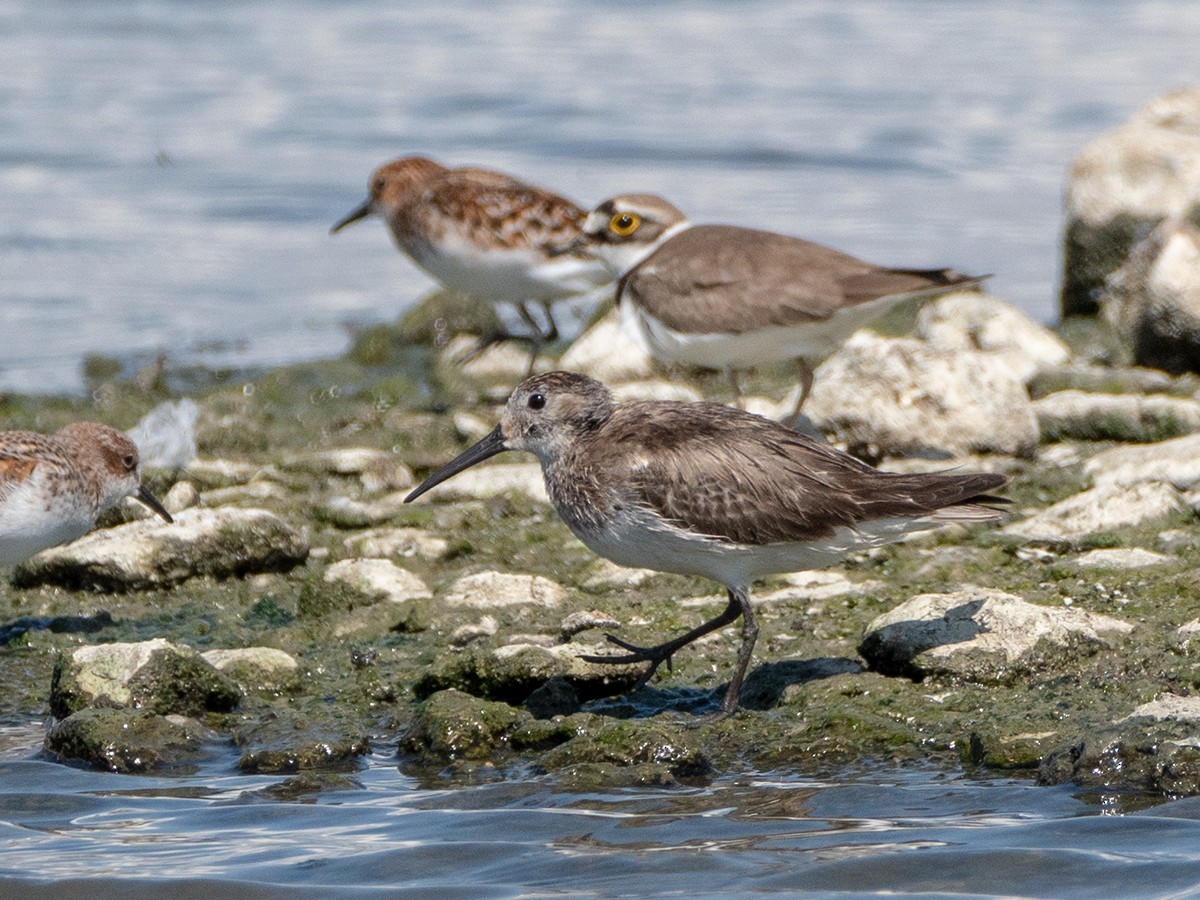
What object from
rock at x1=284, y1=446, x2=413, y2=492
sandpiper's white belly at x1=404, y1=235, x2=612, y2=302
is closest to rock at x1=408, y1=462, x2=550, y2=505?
rock at x1=284, y1=446, x2=413, y2=492

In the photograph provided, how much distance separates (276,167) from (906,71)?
9119 millimetres

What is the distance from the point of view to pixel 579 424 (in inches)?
265

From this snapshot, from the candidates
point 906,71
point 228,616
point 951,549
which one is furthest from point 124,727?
point 906,71

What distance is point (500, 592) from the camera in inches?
289

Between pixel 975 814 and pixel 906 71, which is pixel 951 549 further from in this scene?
pixel 906 71

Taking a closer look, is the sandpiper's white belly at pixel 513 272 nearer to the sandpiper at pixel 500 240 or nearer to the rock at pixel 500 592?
the sandpiper at pixel 500 240

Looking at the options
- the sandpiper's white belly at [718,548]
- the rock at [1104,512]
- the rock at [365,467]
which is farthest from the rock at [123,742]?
the rock at [1104,512]

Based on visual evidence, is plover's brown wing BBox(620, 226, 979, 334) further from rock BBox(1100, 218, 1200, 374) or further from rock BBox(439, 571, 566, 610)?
rock BBox(439, 571, 566, 610)

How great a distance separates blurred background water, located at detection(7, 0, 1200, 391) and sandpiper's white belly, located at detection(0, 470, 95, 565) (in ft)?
17.8

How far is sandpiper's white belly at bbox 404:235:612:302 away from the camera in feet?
38.3

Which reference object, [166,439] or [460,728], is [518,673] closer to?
[460,728]

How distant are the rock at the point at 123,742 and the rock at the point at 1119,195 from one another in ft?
27.0

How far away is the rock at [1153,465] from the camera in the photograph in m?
8.12

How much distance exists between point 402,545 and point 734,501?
2.46 m
